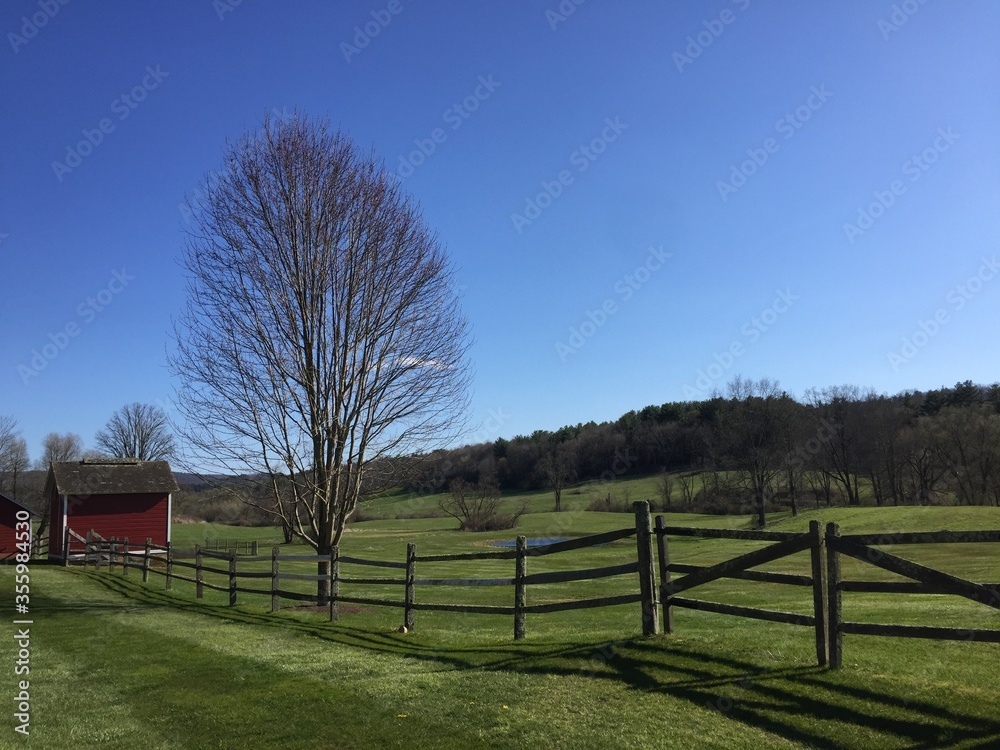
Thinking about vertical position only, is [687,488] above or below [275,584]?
below

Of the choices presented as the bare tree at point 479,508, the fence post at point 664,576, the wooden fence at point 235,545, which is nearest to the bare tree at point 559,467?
the bare tree at point 479,508

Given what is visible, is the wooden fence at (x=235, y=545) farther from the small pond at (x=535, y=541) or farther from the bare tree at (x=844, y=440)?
the bare tree at (x=844, y=440)

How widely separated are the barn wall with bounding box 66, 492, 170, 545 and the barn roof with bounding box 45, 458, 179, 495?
16.1 inches

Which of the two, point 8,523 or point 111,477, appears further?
point 111,477

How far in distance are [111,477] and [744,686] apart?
1478 inches

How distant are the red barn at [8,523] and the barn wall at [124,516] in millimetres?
2249

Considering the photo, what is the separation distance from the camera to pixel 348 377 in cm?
1520

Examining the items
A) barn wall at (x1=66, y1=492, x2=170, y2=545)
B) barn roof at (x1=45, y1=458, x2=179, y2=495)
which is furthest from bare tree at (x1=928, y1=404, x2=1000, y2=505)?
barn roof at (x1=45, y1=458, x2=179, y2=495)

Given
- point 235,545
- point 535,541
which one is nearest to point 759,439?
point 535,541

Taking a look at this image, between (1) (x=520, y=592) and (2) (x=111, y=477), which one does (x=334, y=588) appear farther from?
(2) (x=111, y=477)

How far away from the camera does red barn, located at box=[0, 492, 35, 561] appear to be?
1341 inches

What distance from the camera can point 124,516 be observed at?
3597 cm

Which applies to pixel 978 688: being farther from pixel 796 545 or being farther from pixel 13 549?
pixel 13 549

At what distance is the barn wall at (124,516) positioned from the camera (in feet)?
115
